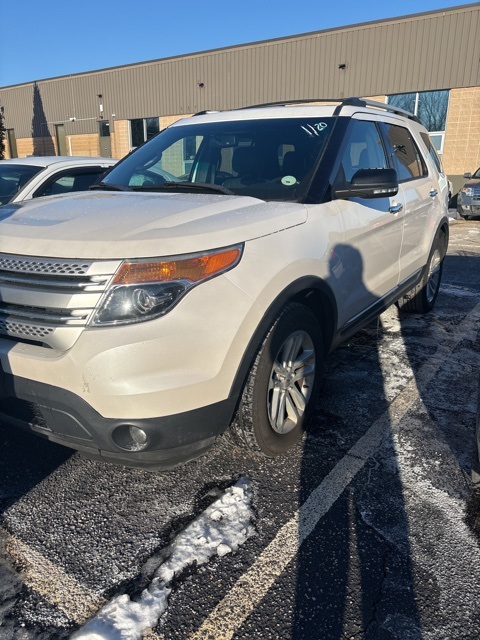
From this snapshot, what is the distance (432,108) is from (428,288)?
14.9 metres

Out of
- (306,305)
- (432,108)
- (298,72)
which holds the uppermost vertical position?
(298,72)

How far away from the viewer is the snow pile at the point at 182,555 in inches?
72.4

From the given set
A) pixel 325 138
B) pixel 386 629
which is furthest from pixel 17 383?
pixel 325 138

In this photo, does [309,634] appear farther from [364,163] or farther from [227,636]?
[364,163]

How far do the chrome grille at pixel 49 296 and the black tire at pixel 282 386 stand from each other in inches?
34.8

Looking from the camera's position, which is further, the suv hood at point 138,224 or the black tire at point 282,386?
the black tire at point 282,386

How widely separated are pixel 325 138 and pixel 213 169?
799mm

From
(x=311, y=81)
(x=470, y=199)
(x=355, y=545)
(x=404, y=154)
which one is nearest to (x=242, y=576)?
(x=355, y=545)

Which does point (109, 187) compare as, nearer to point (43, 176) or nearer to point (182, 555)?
point (43, 176)

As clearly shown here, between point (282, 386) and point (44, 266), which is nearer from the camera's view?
point (44, 266)

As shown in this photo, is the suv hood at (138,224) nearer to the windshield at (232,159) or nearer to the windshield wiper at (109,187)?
the windshield at (232,159)

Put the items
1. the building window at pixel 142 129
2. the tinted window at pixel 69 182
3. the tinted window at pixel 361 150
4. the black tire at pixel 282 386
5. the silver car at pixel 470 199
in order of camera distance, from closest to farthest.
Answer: the black tire at pixel 282 386
the tinted window at pixel 361 150
the tinted window at pixel 69 182
the silver car at pixel 470 199
the building window at pixel 142 129

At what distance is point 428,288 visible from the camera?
5613 mm

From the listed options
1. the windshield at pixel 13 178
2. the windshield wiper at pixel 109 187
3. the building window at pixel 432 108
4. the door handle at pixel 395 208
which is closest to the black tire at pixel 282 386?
the door handle at pixel 395 208
